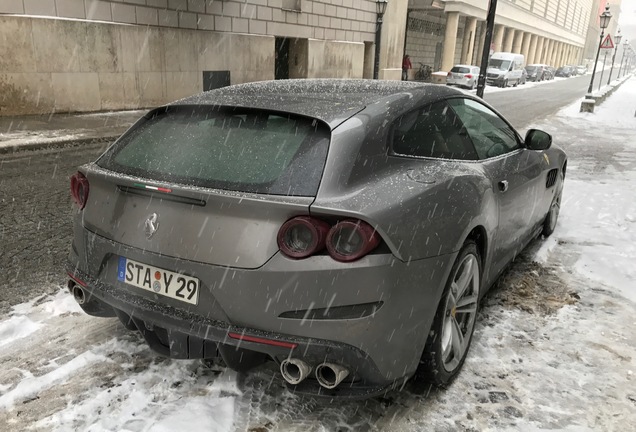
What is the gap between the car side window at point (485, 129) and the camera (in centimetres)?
337

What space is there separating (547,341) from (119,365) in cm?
252

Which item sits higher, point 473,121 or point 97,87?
point 473,121

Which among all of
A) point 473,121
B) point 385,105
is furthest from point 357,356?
point 473,121

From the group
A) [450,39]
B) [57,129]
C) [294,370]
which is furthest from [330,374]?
[450,39]

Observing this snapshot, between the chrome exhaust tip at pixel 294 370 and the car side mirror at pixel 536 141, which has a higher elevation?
the car side mirror at pixel 536 141

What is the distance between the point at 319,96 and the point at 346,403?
1576 millimetres

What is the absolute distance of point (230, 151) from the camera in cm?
239

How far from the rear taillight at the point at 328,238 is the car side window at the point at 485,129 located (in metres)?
1.57

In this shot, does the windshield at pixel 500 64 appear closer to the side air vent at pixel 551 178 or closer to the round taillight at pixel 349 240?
the side air vent at pixel 551 178

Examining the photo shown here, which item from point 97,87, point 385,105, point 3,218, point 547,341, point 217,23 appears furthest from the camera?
point 217,23

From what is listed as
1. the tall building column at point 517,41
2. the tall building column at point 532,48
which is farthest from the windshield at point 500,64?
the tall building column at point 532,48

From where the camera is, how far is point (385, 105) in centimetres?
265

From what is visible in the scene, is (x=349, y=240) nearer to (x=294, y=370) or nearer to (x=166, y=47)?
(x=294, y=370)

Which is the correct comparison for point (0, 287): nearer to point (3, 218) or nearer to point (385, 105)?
point (3, 218)
